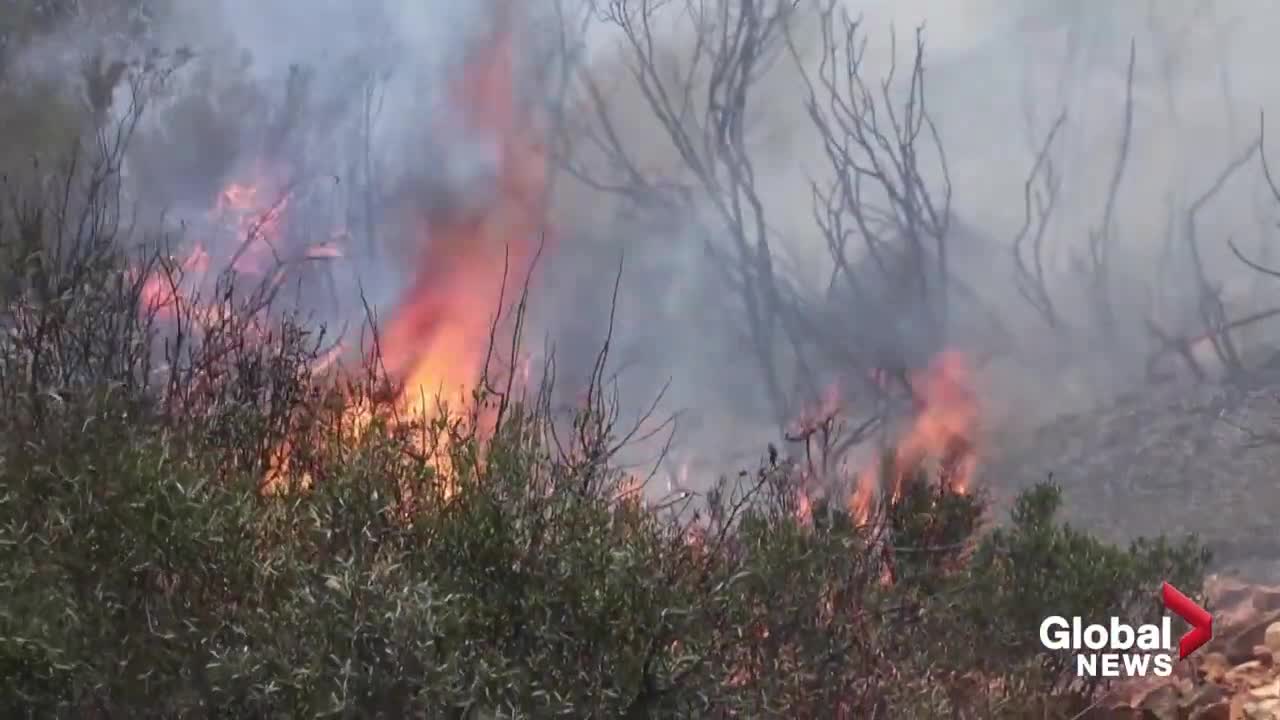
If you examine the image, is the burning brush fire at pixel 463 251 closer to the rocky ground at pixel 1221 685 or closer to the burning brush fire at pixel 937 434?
the burning brush fire at pixel 937 434

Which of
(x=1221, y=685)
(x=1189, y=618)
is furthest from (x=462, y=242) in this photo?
(x=1221, y=685)

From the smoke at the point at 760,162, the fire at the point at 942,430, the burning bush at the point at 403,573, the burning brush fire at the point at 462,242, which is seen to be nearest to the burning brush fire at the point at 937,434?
the fire at the point at 942,430

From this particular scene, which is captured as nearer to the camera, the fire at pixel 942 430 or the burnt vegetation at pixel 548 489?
the burnt vegetation at pixel 548 489

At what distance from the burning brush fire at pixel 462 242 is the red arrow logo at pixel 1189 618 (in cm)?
361

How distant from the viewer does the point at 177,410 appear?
418 centimetres

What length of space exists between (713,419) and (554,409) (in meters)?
0.96

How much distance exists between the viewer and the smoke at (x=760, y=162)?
5637mm

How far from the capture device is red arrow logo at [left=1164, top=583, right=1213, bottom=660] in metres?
4.62

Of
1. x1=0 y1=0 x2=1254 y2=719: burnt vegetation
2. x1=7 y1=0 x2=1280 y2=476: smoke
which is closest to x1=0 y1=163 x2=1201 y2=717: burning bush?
x1=0 y1=0 x2=1254 y2=719: burnt vegetation

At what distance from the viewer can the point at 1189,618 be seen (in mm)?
4641

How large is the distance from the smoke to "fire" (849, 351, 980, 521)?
0.12 m

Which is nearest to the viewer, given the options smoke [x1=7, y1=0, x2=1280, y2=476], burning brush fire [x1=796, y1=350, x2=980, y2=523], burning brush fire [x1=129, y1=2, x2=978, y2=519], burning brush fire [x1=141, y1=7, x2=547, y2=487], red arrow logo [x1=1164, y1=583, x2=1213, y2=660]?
red arrow logo [x1=1164, y1=583, x2=1213, y2=660]

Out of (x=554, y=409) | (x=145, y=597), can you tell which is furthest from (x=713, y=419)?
(x=145, y=597)

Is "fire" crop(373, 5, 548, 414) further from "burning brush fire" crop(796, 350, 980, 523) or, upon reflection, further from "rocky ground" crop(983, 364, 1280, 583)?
"rocky ground" crop(983, 364, 1280, 583)
